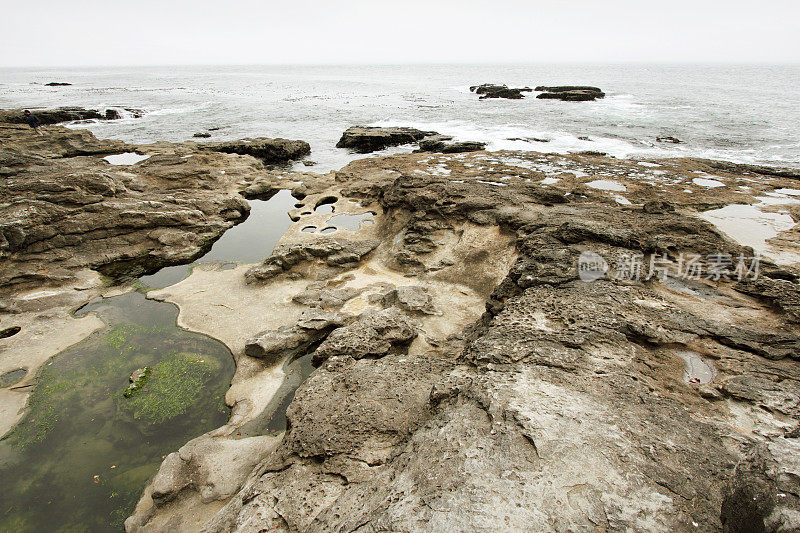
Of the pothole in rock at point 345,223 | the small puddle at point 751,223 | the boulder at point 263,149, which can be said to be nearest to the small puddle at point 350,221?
the pothole in rock at point 345,223

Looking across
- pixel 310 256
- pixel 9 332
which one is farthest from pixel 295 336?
pixel 9 332

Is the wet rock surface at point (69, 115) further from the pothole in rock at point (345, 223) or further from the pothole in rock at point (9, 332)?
the pothole in rock at point (9, 332)

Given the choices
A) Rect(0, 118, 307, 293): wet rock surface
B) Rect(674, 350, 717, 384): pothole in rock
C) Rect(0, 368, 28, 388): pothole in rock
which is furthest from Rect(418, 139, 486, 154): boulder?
Rect(0, 368, 28, 388): pothole in rock

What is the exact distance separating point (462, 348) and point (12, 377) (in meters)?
10.6

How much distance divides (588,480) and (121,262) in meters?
16.2

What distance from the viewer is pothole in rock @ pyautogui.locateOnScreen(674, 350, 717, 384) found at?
528 centimetres

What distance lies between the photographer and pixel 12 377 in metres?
8.72

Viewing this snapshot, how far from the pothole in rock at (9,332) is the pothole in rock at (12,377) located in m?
1.75

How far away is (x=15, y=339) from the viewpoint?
9.73m

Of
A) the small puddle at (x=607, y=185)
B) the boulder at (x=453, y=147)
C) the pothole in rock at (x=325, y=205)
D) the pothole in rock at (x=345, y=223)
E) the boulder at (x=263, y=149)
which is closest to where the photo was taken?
the pothole in rock at (x=345, y=223)

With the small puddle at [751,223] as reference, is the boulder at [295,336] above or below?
below

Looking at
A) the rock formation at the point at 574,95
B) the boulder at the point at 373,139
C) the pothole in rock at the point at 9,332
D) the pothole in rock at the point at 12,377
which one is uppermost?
the rock formation at the point at 574,95

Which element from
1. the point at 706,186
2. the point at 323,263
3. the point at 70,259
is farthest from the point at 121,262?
the point at 706,186

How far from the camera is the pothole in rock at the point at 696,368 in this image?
5281mm
